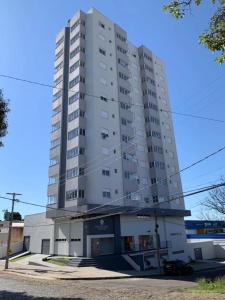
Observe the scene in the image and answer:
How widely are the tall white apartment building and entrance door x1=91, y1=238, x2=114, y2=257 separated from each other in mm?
136

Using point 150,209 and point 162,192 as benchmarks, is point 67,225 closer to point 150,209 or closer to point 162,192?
point 150,209

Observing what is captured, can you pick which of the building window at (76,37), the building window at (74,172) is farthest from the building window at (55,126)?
the building window at (76,37)

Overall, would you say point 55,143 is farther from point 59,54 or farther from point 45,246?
point 59,54

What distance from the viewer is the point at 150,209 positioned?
4797 centimetres

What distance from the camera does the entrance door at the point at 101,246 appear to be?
41312 mm

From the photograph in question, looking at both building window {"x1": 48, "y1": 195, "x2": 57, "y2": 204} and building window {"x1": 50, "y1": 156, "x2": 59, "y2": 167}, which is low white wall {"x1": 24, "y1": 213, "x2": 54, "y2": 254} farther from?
building window {"x1": 50, "y1": 156, "x2": 59, "y2": 167}

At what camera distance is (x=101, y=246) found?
42.2m

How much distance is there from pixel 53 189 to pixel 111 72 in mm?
23945

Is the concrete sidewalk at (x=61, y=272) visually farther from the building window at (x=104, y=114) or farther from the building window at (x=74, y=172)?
the building window at (x=104, y=114)

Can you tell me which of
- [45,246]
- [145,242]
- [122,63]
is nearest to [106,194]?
[145,242]

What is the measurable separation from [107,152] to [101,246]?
14641mm

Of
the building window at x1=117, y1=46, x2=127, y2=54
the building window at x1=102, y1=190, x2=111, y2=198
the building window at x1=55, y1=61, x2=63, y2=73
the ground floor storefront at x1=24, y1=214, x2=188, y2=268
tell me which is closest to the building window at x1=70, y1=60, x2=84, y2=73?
the building window at x1=55, y1=61, x2=63, y2=73

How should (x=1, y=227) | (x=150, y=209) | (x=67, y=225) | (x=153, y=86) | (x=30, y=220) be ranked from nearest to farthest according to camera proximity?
(x=67, y=225) → (x=150, y=209) → (x=30, y=220) → (x=1, y=227) → (x=153, y=86)

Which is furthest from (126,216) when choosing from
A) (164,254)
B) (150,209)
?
(164,254)
